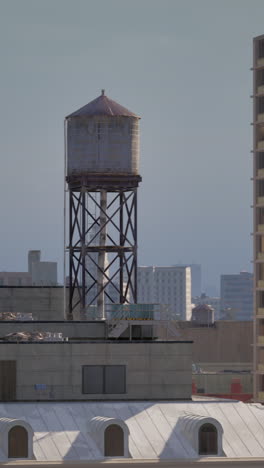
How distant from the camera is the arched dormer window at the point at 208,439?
9819 centimetres

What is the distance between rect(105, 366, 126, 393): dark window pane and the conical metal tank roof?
4956 centimetres

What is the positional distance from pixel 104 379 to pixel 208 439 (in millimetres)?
9728

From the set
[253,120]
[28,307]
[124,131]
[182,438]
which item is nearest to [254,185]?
[253,120]

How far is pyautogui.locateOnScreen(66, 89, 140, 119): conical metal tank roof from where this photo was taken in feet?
497

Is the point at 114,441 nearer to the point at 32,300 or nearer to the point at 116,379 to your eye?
the point at 116,379

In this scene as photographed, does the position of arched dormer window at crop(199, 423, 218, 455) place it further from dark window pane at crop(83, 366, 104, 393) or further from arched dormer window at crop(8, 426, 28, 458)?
arched dormer window at crop(8, 426, 28, 458)

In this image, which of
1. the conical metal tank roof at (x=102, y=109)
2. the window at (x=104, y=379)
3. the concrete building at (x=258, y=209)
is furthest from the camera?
the concrete building at (x=258, y=209)

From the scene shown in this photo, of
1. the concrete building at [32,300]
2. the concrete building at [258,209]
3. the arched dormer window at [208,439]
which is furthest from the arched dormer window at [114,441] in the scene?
the concrete building at [258,209]

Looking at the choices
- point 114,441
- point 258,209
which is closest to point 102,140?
point 258,209

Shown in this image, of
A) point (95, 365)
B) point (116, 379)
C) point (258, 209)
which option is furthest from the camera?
point (258, 209)

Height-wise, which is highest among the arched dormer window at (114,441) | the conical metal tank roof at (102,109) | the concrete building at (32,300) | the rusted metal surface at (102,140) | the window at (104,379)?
the conical metal tank roof at (102,109)

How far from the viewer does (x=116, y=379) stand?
106 metres

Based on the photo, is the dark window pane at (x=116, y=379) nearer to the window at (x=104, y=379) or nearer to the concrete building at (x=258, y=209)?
the window at (x=104, y=379)

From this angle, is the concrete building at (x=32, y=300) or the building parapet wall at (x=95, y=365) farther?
the concrete building at (x=32, y=300)
